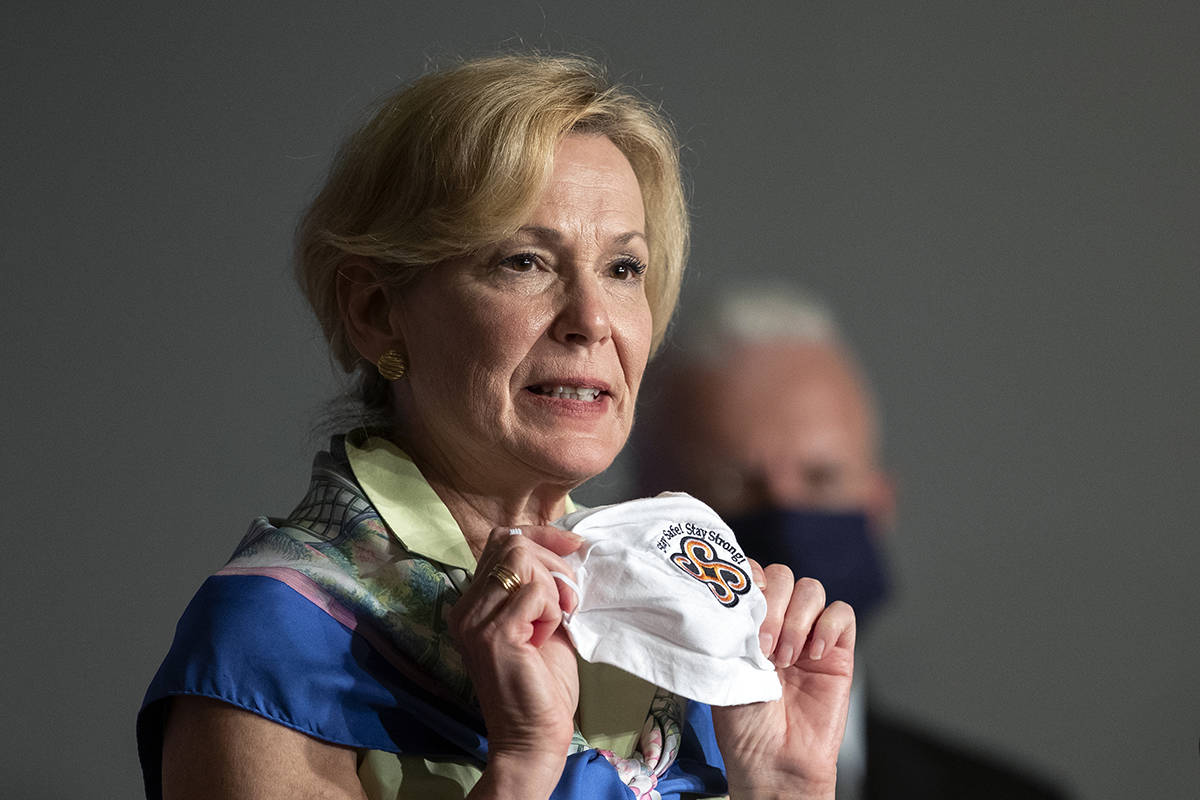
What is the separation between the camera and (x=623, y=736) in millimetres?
1104

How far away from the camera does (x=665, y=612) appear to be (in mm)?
957

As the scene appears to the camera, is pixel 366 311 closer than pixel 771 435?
Yes

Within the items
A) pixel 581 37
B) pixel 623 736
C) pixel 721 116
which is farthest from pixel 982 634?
pixel 623 736

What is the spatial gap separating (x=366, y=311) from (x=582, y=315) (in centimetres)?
23

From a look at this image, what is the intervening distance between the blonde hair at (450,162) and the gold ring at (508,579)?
0.30 m

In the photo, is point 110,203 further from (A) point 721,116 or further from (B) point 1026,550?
(B) point 1026,550

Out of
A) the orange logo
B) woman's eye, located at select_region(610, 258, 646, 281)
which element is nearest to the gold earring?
woman's eye, located at select_region(610, 258, 646, 281)

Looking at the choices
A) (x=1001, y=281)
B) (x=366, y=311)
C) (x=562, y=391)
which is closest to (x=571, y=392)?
(x=562, y=391)

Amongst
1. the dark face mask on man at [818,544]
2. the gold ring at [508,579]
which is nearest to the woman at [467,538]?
the gold ring at [508,579]

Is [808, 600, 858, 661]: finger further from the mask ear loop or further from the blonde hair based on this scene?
the blonde hair

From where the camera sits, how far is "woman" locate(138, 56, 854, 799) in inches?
37.5

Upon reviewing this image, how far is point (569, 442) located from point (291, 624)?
275 millimetres

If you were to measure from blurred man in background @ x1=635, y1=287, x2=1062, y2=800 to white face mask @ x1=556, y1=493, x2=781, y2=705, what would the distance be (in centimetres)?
107

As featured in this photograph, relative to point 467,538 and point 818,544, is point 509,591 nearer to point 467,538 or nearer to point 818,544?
point 467,538
